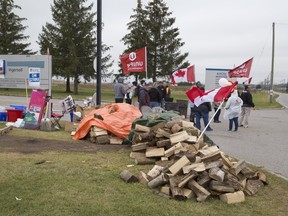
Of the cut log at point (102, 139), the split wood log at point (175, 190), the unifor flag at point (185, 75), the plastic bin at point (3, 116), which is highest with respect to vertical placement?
the unifor flag at point (185, 75)

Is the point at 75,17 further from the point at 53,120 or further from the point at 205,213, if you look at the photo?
the point at 205,213

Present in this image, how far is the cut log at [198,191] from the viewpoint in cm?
529

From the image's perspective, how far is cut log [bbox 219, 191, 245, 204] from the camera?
5.29 metres

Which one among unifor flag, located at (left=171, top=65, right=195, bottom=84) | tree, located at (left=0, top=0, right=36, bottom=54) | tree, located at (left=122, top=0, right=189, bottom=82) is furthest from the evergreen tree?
unifor flag, located at (left=171, top=65, right=195, bottom=84)

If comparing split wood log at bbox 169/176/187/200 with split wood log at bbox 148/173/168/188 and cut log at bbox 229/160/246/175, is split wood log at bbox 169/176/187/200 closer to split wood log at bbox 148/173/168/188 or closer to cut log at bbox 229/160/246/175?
split wood log at bbox 148/173/168/188

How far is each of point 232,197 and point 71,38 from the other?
43.6 metres

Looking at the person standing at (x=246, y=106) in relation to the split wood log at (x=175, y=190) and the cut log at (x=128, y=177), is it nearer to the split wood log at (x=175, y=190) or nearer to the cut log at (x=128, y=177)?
the cut log at (x=128, y=177)

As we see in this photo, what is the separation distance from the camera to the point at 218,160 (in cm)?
618

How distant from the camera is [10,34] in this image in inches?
1909

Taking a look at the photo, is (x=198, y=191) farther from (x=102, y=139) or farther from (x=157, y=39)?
(x=157, y=39)

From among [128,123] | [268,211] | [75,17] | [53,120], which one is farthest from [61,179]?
[75,17]

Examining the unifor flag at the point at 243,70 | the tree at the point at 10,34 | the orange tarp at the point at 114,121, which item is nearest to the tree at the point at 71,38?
the tree at the point at 10,34

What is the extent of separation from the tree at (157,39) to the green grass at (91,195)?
4271 centimetres

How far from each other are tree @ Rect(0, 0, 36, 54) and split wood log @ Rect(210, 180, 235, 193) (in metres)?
46.7
